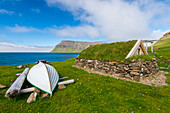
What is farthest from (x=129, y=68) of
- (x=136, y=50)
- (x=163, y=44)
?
(x=163, y=44)

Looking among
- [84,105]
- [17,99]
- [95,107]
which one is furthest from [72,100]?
[17,99]

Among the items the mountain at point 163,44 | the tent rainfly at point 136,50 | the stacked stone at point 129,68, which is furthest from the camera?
the mountain at point 163,44

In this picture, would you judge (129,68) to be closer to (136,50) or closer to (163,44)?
(136,50)

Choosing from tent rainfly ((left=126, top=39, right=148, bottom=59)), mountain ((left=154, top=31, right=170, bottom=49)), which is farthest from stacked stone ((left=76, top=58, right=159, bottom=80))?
mountain ((left=154, top=31, right=170, bottom=49))

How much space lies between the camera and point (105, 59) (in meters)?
12.8

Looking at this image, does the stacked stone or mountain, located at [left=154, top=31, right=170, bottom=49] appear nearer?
the stacked stone

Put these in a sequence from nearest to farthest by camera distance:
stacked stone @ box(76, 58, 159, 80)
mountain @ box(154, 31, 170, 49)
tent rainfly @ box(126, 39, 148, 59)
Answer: stacked stone @ box(76, 58, 159, 80) → tent rainfly @ box(126, 39, 148, 59) → mountain @ box(154, 31, 170, 49)

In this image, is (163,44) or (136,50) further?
(163,44)

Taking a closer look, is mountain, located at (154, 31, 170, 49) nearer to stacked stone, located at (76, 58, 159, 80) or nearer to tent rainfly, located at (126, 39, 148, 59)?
tent rainfly, located at (126, 39, 148, 59)

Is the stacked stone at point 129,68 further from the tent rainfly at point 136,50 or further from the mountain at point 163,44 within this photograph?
the mountain at point 163,44

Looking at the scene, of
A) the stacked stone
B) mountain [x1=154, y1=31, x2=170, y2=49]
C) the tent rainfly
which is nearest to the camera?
the stacked stone

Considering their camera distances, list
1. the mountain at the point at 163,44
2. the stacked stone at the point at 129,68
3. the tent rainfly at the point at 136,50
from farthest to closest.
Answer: the mountain at the point at 163,44 < the tent rainfly at the point at 136,50 < the stacked stone at the point at 129,68

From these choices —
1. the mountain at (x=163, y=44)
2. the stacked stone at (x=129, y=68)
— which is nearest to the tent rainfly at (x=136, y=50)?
the stacked stone at (x=129, y=68)

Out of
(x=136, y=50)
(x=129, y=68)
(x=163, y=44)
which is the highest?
(x=163, y=44)
